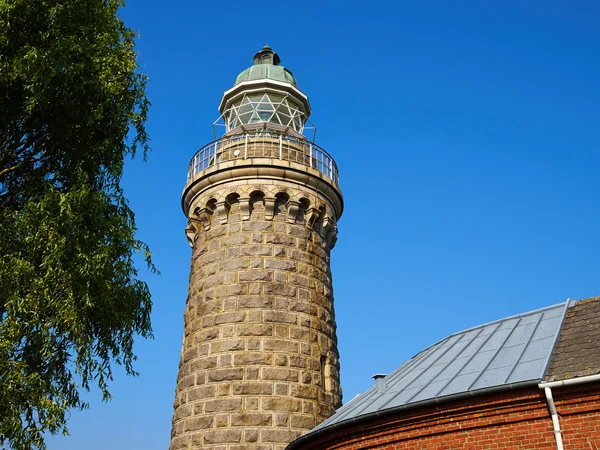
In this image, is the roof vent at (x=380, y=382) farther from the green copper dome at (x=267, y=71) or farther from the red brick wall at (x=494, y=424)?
the green copper dome at (x=267, y=71)

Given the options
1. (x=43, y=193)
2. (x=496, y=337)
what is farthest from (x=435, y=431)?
(x=43, y=193)

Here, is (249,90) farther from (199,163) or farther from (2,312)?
(2,312)

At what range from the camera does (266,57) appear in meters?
21.0

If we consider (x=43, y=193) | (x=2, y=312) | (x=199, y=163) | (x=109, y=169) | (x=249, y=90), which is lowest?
(x=2, y=312)

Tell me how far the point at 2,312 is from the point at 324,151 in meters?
10.6

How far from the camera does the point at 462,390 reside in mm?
9555

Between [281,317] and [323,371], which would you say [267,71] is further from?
[323,371]

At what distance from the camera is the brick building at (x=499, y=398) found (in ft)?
28.5

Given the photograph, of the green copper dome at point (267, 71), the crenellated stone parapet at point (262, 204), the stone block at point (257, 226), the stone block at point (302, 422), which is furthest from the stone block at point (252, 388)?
the green copper dome at point (267, 71)

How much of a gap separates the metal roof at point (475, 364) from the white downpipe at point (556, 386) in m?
0.17

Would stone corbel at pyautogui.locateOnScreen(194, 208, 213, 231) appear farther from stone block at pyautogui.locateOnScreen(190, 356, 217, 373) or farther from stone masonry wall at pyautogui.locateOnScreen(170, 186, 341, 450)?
stone block at pyautogui.locateOnScreen(190, 356, 217, 373)

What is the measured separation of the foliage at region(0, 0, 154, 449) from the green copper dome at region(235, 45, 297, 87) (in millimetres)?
7595

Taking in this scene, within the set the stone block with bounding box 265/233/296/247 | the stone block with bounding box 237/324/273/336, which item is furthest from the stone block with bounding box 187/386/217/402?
→ the stone block with bounding box 265/233/296/247

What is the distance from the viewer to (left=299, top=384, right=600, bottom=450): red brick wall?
856 cm
